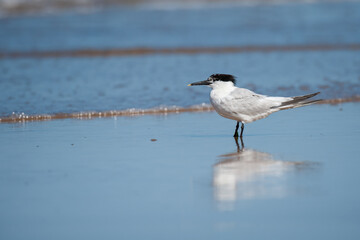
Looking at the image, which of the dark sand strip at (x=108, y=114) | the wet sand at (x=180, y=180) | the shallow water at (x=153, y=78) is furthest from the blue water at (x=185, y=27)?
the wet sand at (x=180, y=180)

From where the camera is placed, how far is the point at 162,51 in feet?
45.0

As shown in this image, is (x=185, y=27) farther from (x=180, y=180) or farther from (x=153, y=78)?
(x=180, y=180)

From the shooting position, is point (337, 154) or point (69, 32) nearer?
point (337, 154)

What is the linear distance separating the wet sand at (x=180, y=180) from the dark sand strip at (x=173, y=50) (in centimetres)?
648

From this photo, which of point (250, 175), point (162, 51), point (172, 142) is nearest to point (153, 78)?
point (162, 51)

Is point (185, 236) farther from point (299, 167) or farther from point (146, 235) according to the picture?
point (299, 167)

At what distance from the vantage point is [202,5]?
23969 mm

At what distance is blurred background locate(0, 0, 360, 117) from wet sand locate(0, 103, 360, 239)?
69.9 inches

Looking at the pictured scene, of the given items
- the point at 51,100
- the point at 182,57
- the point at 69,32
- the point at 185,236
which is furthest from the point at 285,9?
the point at 185,236

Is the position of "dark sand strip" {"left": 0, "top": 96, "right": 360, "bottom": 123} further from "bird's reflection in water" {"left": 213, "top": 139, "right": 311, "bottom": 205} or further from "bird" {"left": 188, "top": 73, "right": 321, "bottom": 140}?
"bird's reflection in water" {"left": 213, "top": 139, "right": 311, "bottom": 205}

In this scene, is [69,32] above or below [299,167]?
above

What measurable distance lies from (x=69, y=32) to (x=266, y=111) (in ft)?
38.2

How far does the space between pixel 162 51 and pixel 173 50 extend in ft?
0.83

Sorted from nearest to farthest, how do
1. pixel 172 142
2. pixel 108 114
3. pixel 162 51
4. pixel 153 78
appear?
pixel 172 142 < pixel 108 114 < pixel 153 78 < pixel 162 51
